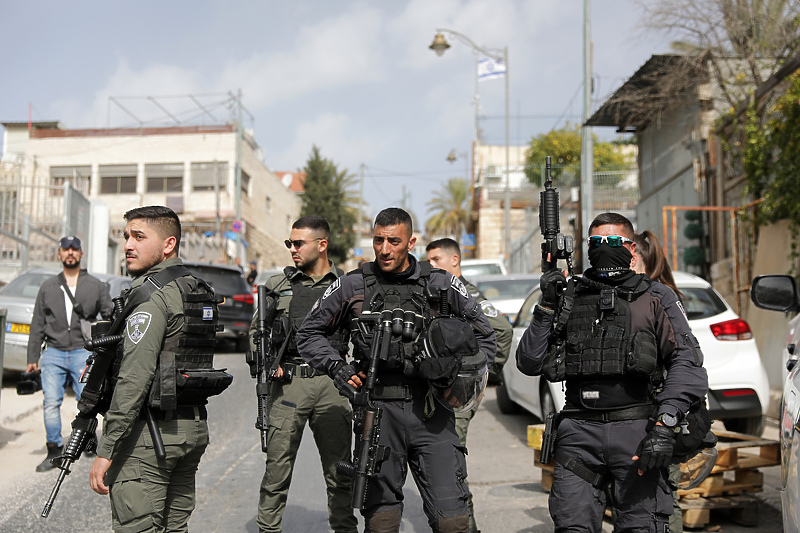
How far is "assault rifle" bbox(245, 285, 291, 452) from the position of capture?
16.4 ft

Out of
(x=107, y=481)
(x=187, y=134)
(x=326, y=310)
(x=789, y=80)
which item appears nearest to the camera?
(x=107, y=481)

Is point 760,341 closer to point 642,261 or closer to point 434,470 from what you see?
point 642,261

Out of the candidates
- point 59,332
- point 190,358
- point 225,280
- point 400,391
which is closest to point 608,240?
point 400,391

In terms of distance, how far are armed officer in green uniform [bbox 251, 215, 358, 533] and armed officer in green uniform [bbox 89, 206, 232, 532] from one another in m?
0.95

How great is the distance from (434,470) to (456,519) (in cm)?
24

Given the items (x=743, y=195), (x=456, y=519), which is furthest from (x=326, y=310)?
(x=743, y=195)

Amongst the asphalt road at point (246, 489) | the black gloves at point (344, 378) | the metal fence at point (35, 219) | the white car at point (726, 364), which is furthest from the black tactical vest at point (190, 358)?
the metal fence at point (35, 219)

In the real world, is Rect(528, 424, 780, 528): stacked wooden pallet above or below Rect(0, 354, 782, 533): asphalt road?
above

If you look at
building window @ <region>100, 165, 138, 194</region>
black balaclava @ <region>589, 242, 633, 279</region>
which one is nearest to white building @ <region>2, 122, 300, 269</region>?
building window @ <region>100, 165, 138, 194</region>

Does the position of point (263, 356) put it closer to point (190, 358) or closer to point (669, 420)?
point (190, 358)

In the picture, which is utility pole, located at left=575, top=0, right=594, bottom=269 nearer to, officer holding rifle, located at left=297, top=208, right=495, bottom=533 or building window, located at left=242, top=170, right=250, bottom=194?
officer holding rifle, located at left=297, top=208, right=495, bottom=533

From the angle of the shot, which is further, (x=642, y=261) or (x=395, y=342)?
(x=642, y=261)

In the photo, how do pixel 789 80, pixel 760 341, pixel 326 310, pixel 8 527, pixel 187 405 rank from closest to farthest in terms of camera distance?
pixel 187 405 < pixel 326 310 < pixel 8 527 < pixel 760 341 < pixel 789 80

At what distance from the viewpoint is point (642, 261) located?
4969mm
